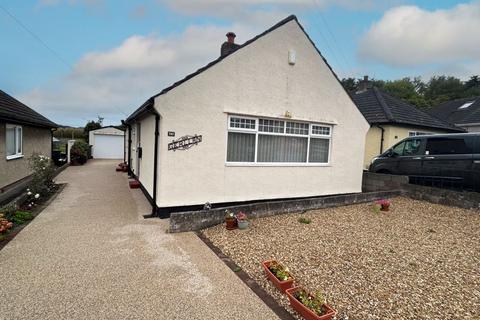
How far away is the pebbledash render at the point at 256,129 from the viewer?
719 cm

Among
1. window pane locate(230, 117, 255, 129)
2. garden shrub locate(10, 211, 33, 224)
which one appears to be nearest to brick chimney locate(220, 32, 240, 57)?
window pane locate(230, 117, 255, 129)

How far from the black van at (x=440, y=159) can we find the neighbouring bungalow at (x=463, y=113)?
617 inches

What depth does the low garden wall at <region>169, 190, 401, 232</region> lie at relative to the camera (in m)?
6.20

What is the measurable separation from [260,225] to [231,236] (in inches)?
41.8

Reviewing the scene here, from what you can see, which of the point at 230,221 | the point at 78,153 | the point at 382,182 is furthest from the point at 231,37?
the point at 78,153

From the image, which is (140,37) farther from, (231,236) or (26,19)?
(231,236)

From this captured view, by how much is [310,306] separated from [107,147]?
27402 millimetres

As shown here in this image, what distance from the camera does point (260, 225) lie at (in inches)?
269

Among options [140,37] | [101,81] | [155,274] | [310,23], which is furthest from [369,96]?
[101,81]

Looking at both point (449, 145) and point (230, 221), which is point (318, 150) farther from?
point (230, 221)

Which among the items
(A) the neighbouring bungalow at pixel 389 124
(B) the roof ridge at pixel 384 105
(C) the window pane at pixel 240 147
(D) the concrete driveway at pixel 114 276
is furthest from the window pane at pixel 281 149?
(B) the roof ridge at pixel 384 105

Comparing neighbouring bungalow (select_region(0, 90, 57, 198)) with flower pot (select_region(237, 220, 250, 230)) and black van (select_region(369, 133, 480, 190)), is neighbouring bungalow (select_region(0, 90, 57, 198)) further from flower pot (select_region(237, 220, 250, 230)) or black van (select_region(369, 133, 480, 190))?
black van (select_region(369, 133, 480, 190))

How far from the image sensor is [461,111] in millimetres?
24984

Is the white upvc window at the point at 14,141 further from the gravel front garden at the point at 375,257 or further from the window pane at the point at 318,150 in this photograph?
the window pane at the point at 318,150
